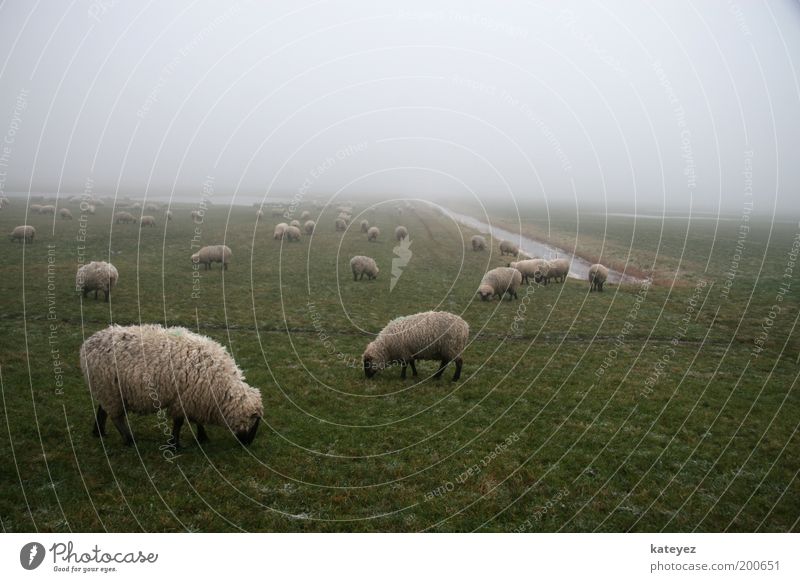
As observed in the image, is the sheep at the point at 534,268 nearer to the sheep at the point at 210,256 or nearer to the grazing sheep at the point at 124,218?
the sheep at the point at 210,256

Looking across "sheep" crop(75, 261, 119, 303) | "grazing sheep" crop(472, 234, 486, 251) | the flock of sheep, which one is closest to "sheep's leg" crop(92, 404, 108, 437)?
the flock of sheep

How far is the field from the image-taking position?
873 centimetres

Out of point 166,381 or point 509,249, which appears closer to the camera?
point 166,381

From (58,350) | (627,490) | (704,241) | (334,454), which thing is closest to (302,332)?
(58,350)

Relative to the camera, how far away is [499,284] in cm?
2825

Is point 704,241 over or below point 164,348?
over

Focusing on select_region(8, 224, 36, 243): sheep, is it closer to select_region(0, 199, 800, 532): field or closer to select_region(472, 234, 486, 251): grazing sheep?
select_region(0, 199, 800, 532): field

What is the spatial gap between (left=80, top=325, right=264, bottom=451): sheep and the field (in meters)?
0.84

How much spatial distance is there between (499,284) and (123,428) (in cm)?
2262

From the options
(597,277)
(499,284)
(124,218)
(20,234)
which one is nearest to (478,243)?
(597,277)

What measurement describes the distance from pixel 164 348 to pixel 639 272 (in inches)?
1721

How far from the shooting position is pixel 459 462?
10625mm

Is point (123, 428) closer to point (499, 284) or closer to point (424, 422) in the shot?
point (424, 422)

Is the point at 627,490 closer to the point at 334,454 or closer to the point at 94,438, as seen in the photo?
the point at 334,454
